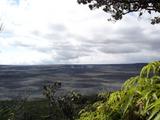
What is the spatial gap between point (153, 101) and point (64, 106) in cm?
1881

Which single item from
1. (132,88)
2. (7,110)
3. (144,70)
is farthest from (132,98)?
(7,110)

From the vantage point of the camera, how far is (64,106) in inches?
865

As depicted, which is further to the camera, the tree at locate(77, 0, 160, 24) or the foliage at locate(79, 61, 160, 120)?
the tree at locate(77, 0, 160, 24)

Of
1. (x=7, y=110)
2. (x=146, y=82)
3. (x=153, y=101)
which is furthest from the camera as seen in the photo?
(x=7, y=110)

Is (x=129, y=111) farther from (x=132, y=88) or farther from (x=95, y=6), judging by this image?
(x=95, y=6)

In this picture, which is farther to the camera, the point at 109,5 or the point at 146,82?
the point at 109,5

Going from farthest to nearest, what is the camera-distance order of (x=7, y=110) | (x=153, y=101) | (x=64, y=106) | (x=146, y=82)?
(x=64, y=106) < (x=7, y=110) < (x=146, y=82) < (x=153, y=101)

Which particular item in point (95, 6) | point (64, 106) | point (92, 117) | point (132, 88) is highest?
point (95, 6)

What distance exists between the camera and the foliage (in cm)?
328

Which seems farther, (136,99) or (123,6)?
(123,6)

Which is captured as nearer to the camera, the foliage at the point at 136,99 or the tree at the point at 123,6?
the foliage at the point at 136,99

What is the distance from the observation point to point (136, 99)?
3.50 metres

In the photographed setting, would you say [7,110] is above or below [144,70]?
below

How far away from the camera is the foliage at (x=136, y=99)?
3.28 metres
